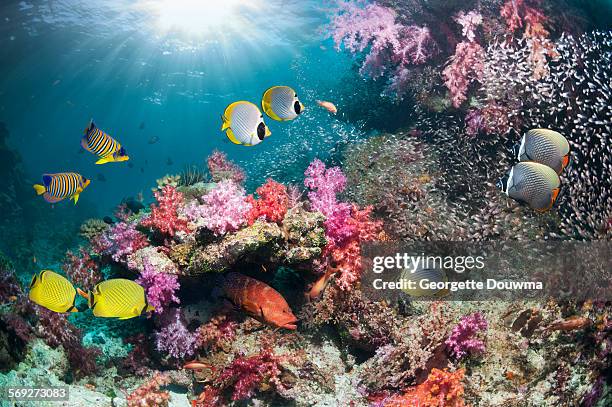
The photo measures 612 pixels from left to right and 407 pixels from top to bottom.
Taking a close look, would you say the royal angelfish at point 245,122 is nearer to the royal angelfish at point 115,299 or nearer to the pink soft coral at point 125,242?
the royal angelfish at point 115,299

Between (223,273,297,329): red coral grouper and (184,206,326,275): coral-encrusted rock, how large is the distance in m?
0.27

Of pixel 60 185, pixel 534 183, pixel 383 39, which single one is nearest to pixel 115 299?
pixel 60 185

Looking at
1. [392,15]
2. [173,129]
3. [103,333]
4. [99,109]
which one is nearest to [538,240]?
[392,15]

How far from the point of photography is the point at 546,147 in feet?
10.7

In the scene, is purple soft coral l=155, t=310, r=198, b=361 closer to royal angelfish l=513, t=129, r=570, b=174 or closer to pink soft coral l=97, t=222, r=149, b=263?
Answer: pink soft coral l=97, t=222, r=149, b=263

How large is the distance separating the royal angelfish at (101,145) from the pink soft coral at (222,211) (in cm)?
109

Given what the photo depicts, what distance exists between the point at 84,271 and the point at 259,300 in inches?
130

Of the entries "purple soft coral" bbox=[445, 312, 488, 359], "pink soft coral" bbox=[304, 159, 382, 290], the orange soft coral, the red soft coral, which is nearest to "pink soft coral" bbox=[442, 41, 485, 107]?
"pink soft coral" bbox=[304, 159, 382, 290]

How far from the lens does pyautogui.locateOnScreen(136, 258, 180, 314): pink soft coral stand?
418 cm

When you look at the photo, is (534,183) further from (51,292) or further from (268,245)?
(51,292)

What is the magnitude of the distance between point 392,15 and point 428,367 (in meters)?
7.80

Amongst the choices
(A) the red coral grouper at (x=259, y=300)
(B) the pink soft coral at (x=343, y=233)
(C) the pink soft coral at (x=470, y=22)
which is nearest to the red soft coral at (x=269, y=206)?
(B) the pink soft coral at (x=343, y=233)

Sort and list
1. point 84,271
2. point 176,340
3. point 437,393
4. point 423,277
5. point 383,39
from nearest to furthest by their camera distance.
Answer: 1. point 423,277
2. point 437,393
3. point 176,340
4. point 84,271
5. point 383,39

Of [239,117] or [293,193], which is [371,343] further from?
[239,117]
